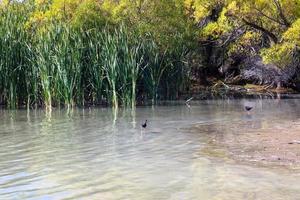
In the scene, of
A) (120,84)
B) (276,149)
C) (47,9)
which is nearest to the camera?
(276,149)

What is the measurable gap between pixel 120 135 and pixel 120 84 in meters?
6.26

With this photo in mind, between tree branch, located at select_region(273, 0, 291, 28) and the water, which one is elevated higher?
tree branch, located at select_region(273, 0, 291, 28)

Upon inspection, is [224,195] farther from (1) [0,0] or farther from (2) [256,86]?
(1) [0,0]

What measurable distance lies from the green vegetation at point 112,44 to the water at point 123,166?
327 centimetres

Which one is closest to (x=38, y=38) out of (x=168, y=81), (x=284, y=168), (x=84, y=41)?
(x=84, y=41)

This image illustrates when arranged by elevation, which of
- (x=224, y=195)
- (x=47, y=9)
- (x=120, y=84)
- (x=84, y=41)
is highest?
(x=47, y=9)

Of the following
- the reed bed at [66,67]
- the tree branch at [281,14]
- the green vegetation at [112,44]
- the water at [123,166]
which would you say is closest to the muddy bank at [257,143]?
the water at [123,166]

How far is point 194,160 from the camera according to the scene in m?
7.68

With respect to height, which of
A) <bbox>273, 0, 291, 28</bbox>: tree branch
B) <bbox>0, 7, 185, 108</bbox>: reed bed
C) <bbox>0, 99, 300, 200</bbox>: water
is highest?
<bbox>273, 0, 291, 28</bbox>: tree branch

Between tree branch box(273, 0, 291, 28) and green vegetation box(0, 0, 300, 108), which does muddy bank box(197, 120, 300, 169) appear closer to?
green vegetation box(0, 0, 300, 108)

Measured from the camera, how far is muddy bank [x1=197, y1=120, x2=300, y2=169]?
7512mm

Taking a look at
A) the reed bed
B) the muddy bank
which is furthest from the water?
the reed bed

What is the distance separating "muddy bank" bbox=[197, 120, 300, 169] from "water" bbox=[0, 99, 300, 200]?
26 centimetres

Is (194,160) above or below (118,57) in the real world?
below
